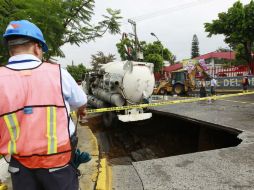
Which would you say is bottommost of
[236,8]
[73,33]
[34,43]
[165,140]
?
[165,140]

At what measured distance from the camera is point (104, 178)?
444cm

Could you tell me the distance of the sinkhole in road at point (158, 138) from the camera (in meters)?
9.70

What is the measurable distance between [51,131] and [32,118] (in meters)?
0.14

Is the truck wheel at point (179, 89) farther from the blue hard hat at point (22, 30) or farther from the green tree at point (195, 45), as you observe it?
the green tree at point (195, 45)

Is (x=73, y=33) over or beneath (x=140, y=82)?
over

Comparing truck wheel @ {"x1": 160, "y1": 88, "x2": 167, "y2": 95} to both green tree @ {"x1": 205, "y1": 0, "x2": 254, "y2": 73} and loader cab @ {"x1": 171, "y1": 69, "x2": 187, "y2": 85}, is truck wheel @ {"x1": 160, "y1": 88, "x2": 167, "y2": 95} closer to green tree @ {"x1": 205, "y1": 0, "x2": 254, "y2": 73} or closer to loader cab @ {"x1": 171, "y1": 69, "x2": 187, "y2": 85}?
loader cab @ {"x1": 171, "y1": 69, "x2": 187, "y2": 85}

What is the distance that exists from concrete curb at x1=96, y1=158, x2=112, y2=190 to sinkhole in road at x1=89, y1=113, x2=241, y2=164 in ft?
14.9

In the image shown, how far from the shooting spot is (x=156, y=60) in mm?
49156

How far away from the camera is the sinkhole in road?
9695 millimetres

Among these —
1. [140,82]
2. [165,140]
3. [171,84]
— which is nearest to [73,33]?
[140,82]

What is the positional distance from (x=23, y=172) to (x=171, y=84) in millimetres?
25787

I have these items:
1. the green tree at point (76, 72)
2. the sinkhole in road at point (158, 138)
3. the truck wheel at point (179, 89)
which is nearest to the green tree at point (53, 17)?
the sinkhole in road at point (158, 138)

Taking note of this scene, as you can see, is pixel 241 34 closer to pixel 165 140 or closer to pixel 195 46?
pixel 165 140

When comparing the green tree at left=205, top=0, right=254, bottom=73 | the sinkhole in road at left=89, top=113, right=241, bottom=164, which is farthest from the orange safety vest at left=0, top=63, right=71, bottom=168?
the green tree at left=205, top=0, right=254, bottom=73
